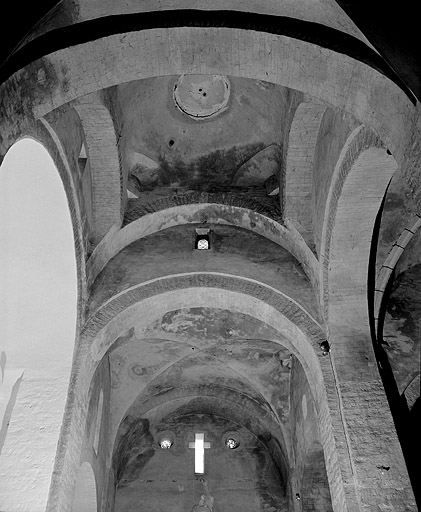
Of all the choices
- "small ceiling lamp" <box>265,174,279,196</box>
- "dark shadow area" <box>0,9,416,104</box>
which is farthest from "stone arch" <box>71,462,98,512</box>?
"dark shadow area" <box>0,9,416,104</box>

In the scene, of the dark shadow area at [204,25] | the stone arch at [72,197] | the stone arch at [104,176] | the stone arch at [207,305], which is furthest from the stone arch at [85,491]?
the dark shadow area at [204,25]

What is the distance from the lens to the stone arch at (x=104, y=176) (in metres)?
6.72

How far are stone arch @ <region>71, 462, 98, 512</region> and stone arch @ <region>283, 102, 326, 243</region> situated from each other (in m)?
4.01

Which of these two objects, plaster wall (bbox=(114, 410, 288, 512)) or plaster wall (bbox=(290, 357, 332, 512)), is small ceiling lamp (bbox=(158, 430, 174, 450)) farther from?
plaster wall (bbox=(290, 357, 332, 512))

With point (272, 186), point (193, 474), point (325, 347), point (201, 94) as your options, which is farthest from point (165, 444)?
point (201, 94)

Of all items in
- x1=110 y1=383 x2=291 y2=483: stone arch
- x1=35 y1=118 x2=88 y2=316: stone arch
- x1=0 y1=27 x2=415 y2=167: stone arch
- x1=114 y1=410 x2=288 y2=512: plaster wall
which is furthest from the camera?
x1=110 y1=383 x2=291 y2=483: stone arch

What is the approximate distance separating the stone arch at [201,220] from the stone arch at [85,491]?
2344 millimetres

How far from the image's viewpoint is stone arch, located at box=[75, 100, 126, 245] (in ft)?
22.0

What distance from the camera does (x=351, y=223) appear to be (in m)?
6.02

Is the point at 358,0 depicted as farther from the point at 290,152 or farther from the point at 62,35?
the point at 290,152

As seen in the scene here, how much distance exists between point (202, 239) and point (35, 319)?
2514 mm

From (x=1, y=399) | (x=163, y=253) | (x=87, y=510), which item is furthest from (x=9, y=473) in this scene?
(x=163, y=253)

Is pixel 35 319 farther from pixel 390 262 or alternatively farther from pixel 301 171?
pixel 390 262

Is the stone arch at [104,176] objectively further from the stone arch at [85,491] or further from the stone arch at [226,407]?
the stone arch at [226,407]
